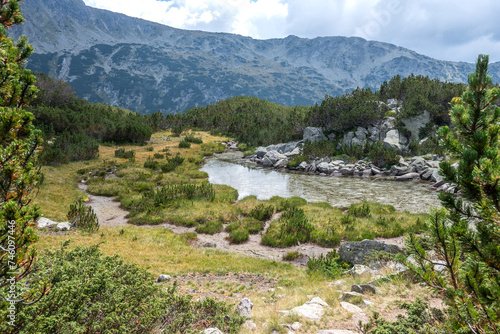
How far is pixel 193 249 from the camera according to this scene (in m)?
12.9

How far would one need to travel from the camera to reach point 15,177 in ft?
8.98

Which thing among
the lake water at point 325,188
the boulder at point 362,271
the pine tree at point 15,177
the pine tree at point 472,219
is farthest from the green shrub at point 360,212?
the pine tree at point 15,177

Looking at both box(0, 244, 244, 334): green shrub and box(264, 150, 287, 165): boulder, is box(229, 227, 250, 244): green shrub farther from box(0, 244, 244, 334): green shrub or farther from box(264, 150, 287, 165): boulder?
box(264, 150, 287, 165): boulder

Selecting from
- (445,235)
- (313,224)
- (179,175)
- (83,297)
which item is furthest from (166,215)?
(445,235)

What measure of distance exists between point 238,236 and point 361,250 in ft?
23.2

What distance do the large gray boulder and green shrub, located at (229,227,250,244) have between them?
5987 mm

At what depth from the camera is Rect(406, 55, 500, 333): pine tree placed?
7.75 feet

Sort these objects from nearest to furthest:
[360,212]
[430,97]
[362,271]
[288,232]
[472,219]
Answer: [472,219]
[362,271]
[288,232]
[360,212]
[430,97]

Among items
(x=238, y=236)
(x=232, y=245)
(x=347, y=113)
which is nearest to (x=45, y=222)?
(x=232, y=245)

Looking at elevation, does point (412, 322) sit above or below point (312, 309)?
above

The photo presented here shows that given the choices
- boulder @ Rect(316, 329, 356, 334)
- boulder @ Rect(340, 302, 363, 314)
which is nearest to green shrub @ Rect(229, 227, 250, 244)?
boulder @ Rect(340, 302, 363, 314)

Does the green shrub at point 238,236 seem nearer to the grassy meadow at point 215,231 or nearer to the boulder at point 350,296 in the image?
the grassy meadow at point 215,231

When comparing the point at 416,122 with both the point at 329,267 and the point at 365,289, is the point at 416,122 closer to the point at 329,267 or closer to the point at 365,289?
the point at 329,267

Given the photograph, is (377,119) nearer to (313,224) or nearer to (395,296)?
(313,224)
